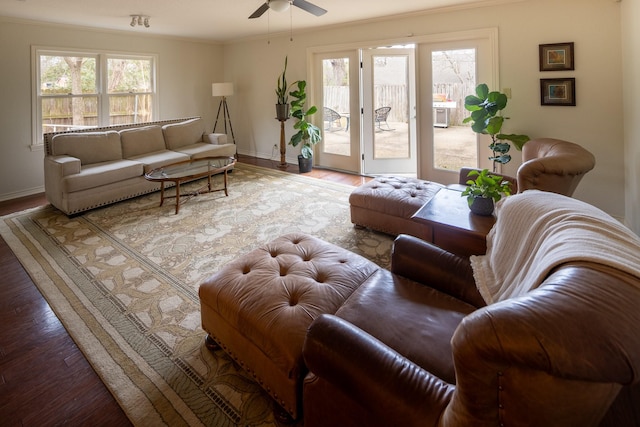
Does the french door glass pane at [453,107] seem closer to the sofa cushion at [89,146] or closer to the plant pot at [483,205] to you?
the plant pot at [483,205]

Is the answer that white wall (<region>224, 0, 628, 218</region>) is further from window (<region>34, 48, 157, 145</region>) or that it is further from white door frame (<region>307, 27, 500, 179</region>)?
window (<region>34, 48, 157, 145</region>)

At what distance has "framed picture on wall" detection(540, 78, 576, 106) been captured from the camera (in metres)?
3.71

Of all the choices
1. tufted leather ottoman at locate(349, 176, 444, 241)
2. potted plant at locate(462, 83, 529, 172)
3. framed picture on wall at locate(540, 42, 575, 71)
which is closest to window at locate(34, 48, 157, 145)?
tufted leather ottoman at locate(349, 176, 444, 241)

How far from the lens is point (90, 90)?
5512 millimetres

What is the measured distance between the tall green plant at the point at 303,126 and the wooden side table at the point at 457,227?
3.66 m

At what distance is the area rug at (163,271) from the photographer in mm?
1651

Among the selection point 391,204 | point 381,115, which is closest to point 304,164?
point 381,115

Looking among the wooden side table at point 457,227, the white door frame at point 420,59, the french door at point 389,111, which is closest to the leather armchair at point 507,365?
the wooden side table at point 457,227

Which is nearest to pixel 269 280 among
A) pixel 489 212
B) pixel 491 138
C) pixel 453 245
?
pixel 453 245

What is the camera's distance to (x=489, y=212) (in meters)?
2.26

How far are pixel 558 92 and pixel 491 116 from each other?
732 millimetres

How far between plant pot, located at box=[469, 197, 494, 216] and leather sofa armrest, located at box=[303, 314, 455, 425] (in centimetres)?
149

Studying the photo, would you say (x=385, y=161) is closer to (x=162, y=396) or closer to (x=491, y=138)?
(x=491, y=138)

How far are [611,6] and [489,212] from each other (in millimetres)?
2912
